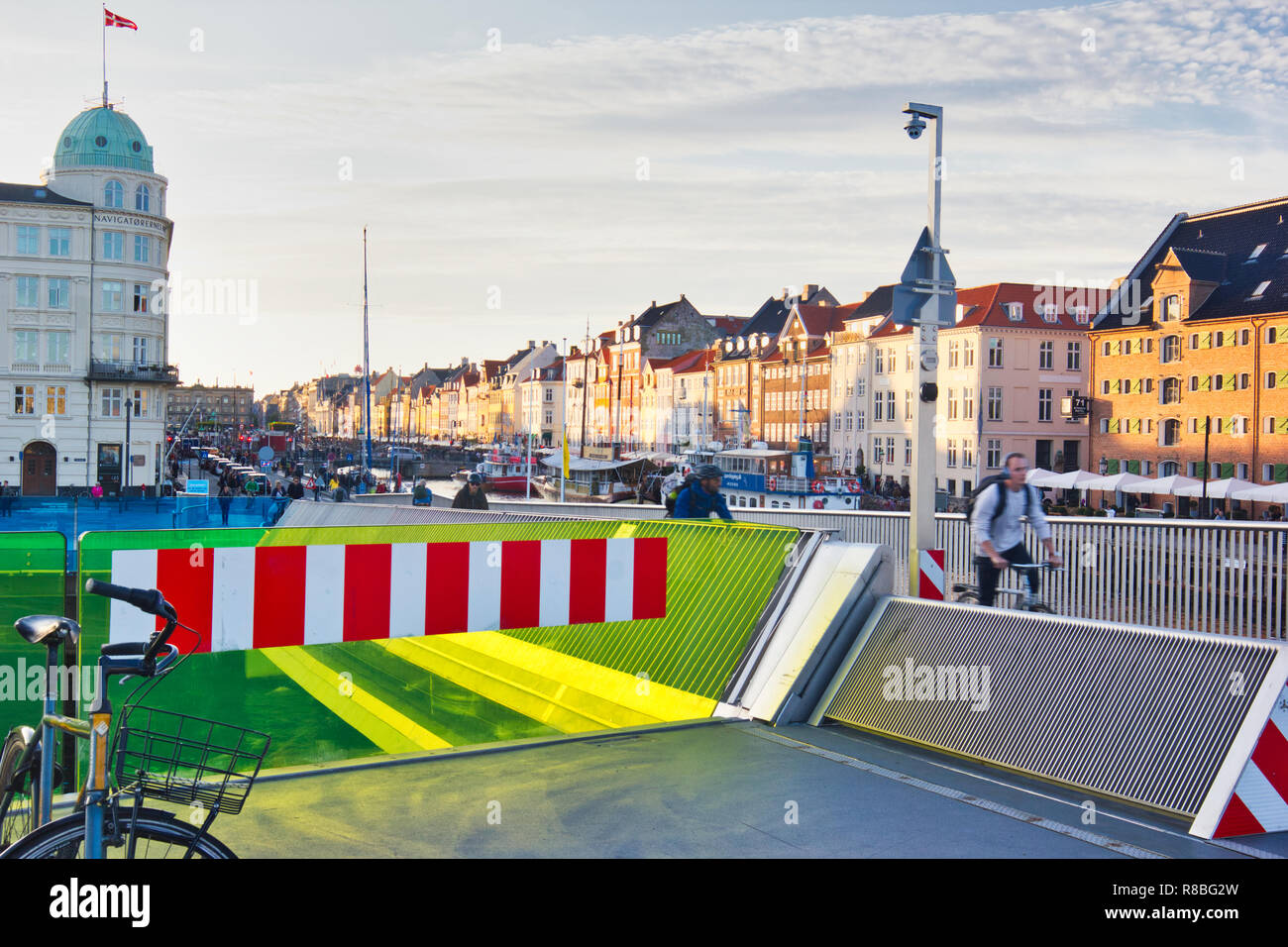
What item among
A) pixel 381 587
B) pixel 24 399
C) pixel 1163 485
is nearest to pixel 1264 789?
pixel 381 587

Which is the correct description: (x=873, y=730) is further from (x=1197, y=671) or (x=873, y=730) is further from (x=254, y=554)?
(x=254, y=554)

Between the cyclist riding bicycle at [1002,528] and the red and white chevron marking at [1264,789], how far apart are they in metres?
3.19

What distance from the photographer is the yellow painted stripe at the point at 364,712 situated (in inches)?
326

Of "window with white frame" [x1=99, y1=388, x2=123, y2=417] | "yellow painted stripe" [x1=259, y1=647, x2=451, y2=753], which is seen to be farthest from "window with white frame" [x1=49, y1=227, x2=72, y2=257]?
"yellow painted stripe" [x1=259, y1=647, x2=451, y2=753]

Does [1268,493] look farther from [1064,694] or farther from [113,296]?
[113,296]

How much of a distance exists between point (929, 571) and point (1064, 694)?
107 inches

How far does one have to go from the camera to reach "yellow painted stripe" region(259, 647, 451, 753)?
27.1ft

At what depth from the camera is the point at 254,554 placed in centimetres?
636

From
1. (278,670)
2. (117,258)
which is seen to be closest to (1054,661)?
(278,670)

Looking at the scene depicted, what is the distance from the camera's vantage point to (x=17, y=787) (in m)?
3.81

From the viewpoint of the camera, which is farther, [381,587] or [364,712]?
[364,712]

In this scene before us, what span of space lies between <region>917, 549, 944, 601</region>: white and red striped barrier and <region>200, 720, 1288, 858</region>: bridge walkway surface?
237cm

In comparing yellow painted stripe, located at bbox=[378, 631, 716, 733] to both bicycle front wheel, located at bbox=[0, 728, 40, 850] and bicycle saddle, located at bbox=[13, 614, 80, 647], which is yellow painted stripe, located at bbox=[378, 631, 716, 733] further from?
bicycle saddle, located at bbox=[13, 614, 80, 647]

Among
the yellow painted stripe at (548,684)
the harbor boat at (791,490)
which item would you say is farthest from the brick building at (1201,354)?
the yellow painted stripe at (548,684)
